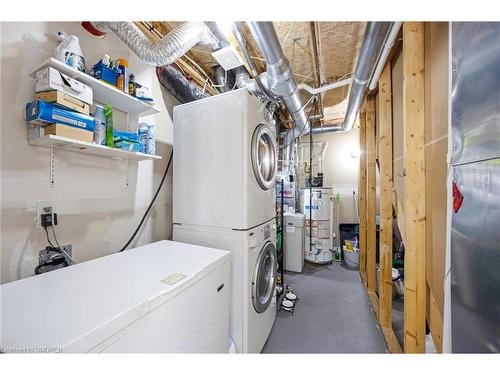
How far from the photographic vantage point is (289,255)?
325cm

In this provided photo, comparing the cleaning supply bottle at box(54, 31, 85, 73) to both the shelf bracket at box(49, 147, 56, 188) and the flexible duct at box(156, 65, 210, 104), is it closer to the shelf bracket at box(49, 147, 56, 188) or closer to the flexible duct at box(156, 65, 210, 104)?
the shelf bracket at box(49, 147, 56, 188)

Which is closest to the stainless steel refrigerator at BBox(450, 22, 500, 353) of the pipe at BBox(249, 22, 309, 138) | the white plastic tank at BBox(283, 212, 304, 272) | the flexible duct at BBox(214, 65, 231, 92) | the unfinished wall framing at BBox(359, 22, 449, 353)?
the unfinished wall framing at BBox(359, 22, 449, 353)

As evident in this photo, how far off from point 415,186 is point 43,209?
2162 mm

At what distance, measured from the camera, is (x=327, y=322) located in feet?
6.53

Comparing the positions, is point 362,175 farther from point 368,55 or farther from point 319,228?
point 368,55

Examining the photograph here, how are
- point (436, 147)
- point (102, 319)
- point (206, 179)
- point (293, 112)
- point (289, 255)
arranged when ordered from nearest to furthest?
1. point (102, 319)
2. point (436, 147)
3. point (206, 179)
4. point (293, 112)
5. point (289, 255)

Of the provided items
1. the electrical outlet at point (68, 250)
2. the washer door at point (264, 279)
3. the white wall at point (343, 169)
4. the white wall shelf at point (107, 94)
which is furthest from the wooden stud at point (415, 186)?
the white wall at point (343, 169)

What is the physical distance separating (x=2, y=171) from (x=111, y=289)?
2.60ft

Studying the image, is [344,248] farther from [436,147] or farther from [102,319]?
[102,319]

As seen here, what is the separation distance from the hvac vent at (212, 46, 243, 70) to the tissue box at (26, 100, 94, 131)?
1093mm

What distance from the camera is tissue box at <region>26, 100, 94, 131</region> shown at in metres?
0.87

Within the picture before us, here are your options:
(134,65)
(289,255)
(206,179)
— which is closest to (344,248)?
(289,255)

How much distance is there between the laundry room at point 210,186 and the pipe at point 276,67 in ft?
0.05
